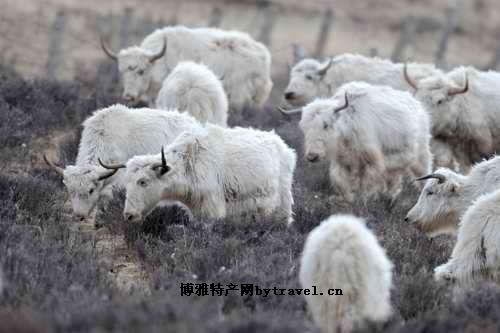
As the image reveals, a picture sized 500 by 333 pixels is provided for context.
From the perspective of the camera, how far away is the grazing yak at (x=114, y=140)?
965cm

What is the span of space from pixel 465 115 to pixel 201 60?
507cm

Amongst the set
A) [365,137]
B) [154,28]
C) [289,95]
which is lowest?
[365,137]

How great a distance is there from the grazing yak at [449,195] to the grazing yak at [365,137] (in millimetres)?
2021

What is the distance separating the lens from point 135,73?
48.9 ft

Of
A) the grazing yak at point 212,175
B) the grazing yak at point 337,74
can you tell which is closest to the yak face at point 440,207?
the grazing yak at point 212,175

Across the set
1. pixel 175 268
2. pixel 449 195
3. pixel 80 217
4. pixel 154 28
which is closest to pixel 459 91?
pixel 449 195

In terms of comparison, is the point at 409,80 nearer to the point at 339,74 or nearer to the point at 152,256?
the point at 339,74

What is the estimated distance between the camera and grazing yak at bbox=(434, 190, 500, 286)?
7.48m

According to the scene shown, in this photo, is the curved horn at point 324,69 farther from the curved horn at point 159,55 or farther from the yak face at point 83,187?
the yak face at point 83,187

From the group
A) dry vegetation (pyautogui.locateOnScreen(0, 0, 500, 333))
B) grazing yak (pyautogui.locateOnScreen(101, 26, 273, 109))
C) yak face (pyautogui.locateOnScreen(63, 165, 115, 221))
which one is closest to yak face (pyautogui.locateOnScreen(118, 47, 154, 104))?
grazing yak (pyautogui.locateOnScreen(101, 26, 273, 109))

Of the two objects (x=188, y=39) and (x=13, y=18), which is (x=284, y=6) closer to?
(x=13, y=18)

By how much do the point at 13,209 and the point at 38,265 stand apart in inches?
78.8

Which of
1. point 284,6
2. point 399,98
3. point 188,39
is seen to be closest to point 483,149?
point 399,98

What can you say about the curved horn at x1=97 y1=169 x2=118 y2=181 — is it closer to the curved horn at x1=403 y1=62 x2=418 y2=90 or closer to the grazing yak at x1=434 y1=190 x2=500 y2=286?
the grazing yak at x1=434 y1=190 x2=500 y2=286
